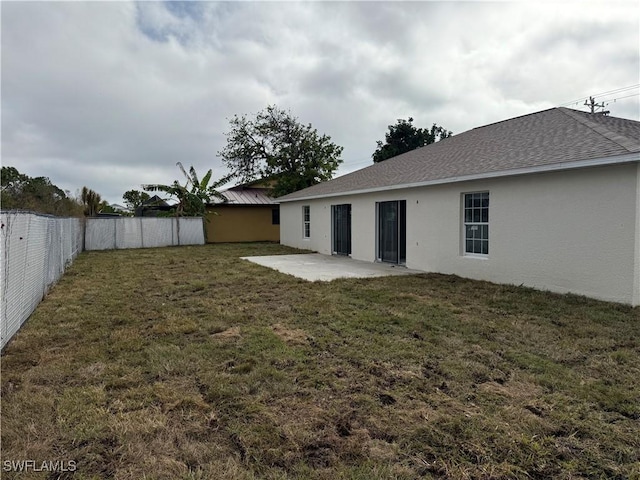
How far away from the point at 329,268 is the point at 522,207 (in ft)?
17.7

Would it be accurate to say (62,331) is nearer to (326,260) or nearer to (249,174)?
(326,260)

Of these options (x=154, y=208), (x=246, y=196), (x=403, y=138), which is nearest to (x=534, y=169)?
(x=246, y=196)

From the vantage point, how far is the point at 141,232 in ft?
66.7

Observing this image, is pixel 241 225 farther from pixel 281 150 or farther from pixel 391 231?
pixel 391 231

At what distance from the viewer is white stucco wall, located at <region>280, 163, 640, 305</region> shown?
6.42 metres

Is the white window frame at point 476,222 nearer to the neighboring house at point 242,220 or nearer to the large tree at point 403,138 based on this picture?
the neighboring house at point 242,220

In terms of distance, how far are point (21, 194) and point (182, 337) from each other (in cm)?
1857

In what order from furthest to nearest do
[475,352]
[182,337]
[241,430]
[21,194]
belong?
1. [21,194]
2. [182,337]
3. [475,352]
4. [241,430]

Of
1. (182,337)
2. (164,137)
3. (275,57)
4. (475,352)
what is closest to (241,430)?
(182,337)

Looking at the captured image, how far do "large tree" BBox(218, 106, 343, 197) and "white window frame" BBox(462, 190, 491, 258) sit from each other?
56.1 feet

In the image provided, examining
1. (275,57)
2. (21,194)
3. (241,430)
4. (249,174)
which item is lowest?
(241,430)

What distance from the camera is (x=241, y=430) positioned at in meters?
2.83

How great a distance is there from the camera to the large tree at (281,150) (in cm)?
2627

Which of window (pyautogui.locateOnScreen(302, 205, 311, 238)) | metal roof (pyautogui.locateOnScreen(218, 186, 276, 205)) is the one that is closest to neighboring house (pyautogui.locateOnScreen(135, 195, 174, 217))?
metal roof (pyautogui.locateOnScreen(218, 186, 276, 205))
